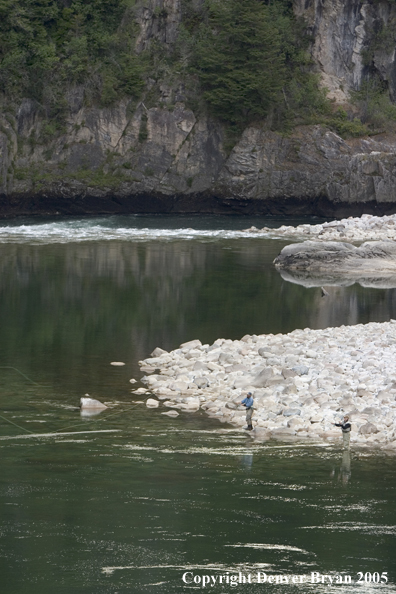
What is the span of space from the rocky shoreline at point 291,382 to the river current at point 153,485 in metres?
0.61

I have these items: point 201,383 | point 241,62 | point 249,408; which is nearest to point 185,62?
point 241,62

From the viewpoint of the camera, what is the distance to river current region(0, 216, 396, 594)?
465 inches

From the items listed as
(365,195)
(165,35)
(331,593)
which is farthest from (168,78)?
(331,593)

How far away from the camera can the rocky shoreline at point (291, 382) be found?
17.5m

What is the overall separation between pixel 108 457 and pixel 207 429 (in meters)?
2.41

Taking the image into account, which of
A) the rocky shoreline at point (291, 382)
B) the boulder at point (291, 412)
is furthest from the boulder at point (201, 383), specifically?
the boulder at point (291, 412)

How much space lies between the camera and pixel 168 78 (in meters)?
64.4

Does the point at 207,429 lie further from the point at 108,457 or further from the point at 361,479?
the point at 361,479

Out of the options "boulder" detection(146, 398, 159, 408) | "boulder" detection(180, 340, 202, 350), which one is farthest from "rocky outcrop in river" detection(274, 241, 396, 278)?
"boulder" detection(146, 398, 159, 408)

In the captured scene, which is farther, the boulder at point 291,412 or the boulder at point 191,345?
the boulder at point 191,345

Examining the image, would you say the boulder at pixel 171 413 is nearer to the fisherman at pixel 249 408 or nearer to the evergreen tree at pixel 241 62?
the fisherman at pixel 249 408

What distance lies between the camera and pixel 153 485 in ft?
48.3

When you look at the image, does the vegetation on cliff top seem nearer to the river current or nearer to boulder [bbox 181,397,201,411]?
the river current

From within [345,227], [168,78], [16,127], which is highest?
[168,78]
